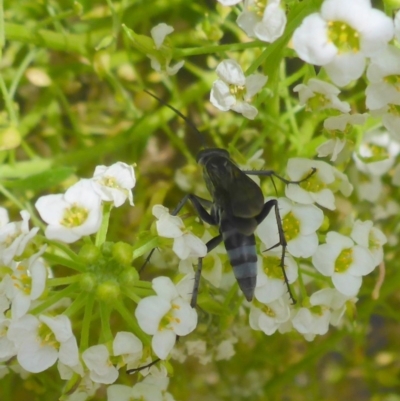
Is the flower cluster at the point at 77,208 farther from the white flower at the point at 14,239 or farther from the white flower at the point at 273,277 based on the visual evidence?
the white flower at the point at 273,277

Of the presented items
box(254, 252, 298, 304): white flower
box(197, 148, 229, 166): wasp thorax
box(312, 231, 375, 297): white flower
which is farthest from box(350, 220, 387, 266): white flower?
box(197, 148, 229, 166): wasp thorax

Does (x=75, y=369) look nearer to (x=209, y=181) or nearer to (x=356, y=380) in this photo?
(x=209, y=181)

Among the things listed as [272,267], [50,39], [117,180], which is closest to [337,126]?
[272,267]

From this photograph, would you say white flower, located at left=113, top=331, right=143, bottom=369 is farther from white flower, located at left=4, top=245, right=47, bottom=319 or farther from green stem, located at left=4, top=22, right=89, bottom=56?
green stem, located at left=4, top=22, right=89, bottom=56

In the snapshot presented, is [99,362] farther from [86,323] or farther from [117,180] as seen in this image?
[117,180]

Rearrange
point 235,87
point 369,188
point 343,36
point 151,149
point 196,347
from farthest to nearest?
point 151,149
point 369,188
point 196,347
point 235,87
point 343,36

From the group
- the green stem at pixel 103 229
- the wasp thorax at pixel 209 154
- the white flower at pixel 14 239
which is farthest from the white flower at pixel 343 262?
the white flower at pixel 14 239
